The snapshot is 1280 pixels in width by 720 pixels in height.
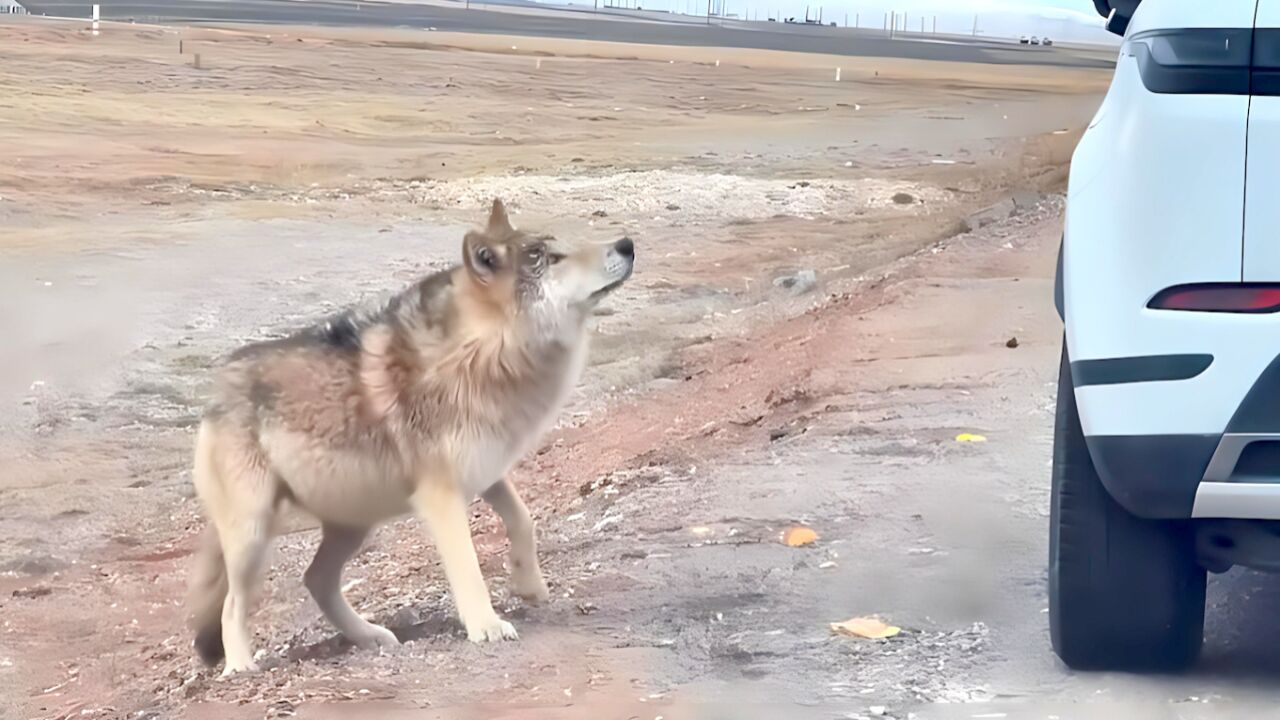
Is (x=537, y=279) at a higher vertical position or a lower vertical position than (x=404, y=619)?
higher

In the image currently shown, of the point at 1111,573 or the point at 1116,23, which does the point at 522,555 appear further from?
the point at 1116,23

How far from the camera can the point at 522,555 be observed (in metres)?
5.03

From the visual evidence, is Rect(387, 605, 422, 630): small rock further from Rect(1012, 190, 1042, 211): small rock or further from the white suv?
Rect(1012, 190, 1042, 211): small rock

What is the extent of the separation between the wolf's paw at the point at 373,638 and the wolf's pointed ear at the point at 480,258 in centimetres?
117

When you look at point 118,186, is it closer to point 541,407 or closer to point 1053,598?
point 541,407

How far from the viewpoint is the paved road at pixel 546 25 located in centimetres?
3562

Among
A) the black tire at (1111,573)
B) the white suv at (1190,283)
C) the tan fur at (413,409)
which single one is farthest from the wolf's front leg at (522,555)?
the white suv at (1190,283)

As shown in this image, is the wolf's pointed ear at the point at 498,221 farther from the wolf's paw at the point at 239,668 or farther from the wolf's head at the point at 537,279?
the wolf's paw at the point at 239,668

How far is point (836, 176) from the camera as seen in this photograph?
1998cm

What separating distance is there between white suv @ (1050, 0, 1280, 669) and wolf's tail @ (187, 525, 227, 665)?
9.96 feet

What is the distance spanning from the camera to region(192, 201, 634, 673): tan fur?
16.1 ft

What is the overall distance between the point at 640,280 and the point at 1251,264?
1021 cm

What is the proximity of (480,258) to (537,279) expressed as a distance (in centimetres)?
20

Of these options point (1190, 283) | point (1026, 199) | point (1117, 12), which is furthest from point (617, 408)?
point (1026, 199)
